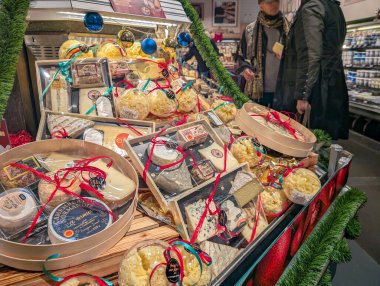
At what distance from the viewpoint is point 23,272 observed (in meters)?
0.76

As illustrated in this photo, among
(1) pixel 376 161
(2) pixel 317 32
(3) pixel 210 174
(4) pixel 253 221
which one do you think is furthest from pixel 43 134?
(1) pixel 376 161

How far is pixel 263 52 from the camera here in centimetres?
317

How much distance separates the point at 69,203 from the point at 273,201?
2.65 ft

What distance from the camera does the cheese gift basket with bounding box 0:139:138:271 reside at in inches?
29.2

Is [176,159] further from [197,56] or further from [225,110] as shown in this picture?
[197,56]

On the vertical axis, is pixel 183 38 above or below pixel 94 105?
above

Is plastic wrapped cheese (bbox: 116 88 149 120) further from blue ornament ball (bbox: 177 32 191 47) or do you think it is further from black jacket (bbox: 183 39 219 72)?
black jacket (bbox: 183 39 219 72)

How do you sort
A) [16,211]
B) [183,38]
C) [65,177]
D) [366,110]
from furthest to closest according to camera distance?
[366,110]
[183,38]
[65,177]
[16,211]

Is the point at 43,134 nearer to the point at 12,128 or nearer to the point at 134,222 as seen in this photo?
the point at 12,128

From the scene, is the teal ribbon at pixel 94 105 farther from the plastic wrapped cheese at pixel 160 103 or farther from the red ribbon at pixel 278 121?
the red ribbon at pixel 278 121

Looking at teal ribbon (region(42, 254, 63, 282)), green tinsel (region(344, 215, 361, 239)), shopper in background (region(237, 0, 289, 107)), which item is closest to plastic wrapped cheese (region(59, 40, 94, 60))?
teal ribbon (region(42, 254, 63, 282))

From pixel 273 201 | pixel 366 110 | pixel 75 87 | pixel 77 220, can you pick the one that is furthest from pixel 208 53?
pixel 366 110

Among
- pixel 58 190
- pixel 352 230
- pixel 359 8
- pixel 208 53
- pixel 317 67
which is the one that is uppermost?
pixel 359 8

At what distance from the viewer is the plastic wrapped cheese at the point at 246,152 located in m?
1.34
